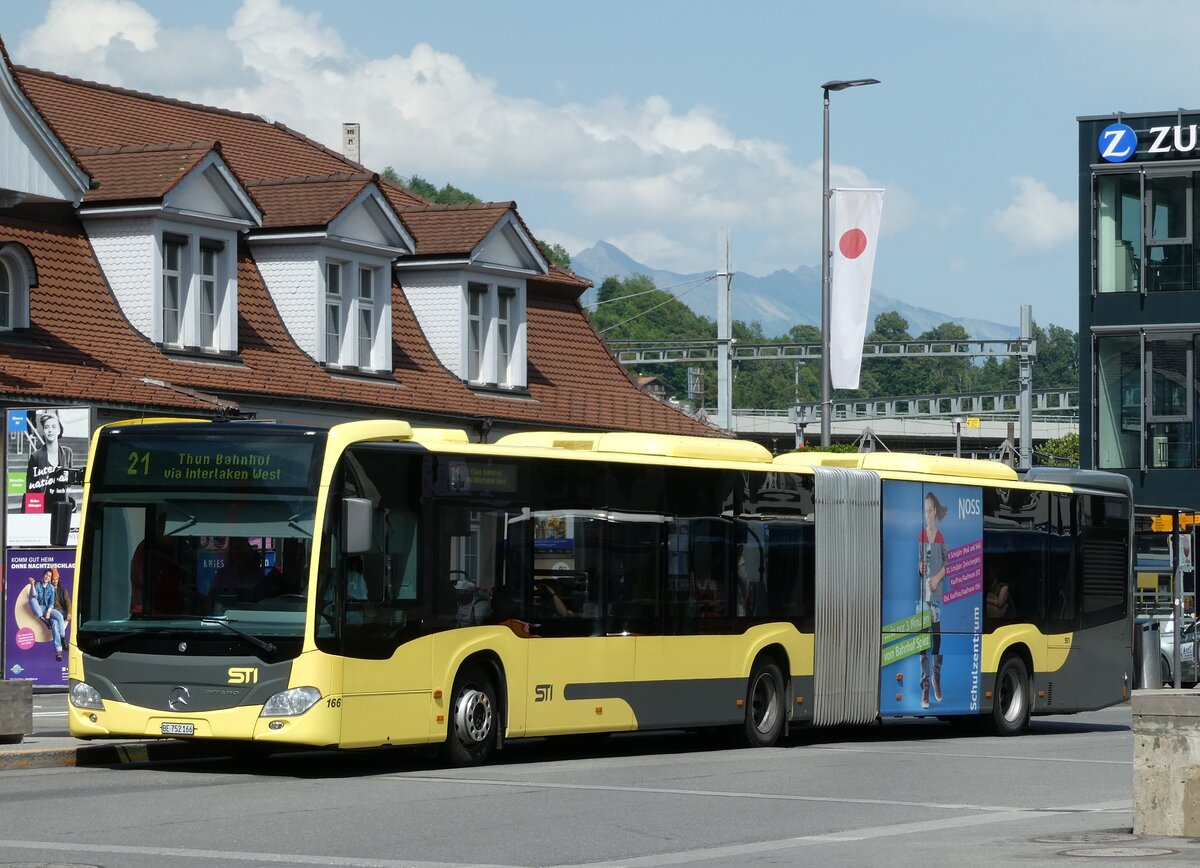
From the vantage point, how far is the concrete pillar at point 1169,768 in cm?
1240

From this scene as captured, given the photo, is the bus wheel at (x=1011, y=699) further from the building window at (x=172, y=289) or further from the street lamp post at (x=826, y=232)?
the building window at (x=172, y=289)

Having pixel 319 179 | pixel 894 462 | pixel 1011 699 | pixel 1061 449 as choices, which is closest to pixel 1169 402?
pixel 319 179

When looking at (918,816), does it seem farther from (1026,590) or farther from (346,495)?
(1026,590)

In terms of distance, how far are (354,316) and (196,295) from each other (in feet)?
12.4

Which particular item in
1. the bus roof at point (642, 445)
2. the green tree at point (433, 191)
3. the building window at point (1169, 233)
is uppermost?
the green tree at point (433, 191)

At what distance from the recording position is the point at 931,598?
2425 centimetres

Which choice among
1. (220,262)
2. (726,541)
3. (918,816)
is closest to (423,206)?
(220,262)

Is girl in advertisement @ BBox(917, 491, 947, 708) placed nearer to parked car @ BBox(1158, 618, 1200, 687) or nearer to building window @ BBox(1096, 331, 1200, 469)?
parked car @ BBox(1158, 618, 1200, 687)

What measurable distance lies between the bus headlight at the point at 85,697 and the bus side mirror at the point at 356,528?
90.3 inches

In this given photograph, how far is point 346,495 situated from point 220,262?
1532 cm

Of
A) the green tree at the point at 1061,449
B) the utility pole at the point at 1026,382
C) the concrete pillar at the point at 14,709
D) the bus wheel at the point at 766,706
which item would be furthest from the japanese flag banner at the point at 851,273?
the green tree at the point at 1061,449

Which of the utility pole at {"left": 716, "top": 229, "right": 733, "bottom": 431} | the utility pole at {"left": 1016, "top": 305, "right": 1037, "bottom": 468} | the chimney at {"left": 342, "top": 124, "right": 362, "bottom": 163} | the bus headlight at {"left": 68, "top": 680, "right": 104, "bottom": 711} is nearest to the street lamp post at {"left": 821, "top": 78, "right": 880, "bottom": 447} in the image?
the chimney at {"left": 342, "top": 124, "right": 362, "bottom": 163}

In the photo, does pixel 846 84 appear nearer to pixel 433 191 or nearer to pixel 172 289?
pixel 172 289

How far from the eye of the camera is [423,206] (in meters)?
39.0
